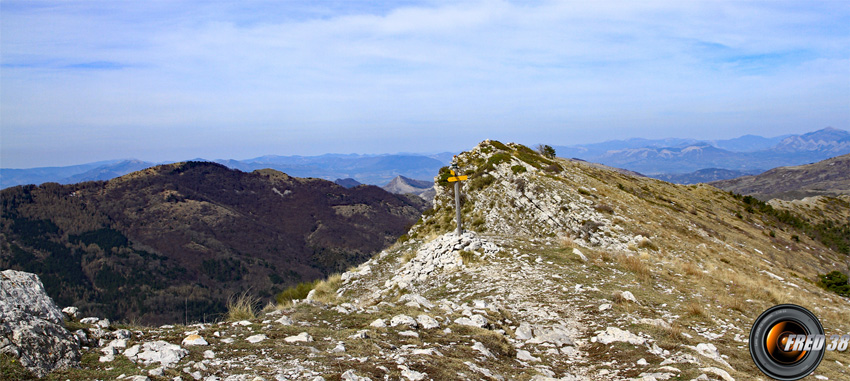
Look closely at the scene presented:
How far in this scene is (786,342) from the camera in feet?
22.1

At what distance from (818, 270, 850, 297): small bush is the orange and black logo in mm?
19639

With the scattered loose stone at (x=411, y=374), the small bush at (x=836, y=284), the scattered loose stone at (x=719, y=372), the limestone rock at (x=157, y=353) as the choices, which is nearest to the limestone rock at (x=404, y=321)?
the scattered loose stone at (x=411, y=374)

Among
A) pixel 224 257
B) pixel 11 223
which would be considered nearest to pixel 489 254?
pixel 224 257

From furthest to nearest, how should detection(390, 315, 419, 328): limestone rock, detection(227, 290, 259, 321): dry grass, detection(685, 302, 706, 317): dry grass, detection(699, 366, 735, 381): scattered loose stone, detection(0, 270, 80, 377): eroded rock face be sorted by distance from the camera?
detection(685, 302, 706, 317): dry grass → detection(227, 290, 259, 321): dry grass → detection(390, 315, 419, 328): limestone rock → detection(699, 366, 735, 381): scattered loose stone → detection(0, 270, 80, 377): eroded rock face

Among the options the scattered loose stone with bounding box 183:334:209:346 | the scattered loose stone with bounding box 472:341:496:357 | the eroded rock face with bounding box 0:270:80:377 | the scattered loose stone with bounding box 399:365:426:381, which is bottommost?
the scattered loose stone with bounding box 472:341:496:357

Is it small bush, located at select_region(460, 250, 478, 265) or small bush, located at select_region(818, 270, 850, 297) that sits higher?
small bush, located at select_region(460, 250, 478, 265)

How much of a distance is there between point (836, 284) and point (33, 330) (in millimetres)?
30628

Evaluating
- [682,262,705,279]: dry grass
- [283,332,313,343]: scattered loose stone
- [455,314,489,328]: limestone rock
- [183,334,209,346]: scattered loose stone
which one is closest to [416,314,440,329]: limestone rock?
[455,314,489,328]: limestone rock

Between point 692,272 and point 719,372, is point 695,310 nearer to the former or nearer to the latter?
point 719,372

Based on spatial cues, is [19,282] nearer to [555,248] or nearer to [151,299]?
[555,248]

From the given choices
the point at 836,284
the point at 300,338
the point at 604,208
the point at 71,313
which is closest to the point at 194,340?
the point at 300,338

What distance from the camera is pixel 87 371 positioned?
17.4 ft

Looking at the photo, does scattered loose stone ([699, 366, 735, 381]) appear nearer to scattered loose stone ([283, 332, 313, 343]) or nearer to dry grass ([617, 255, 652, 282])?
scattered loose stone ([283, 332, 313, 343])

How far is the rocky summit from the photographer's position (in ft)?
20.2
